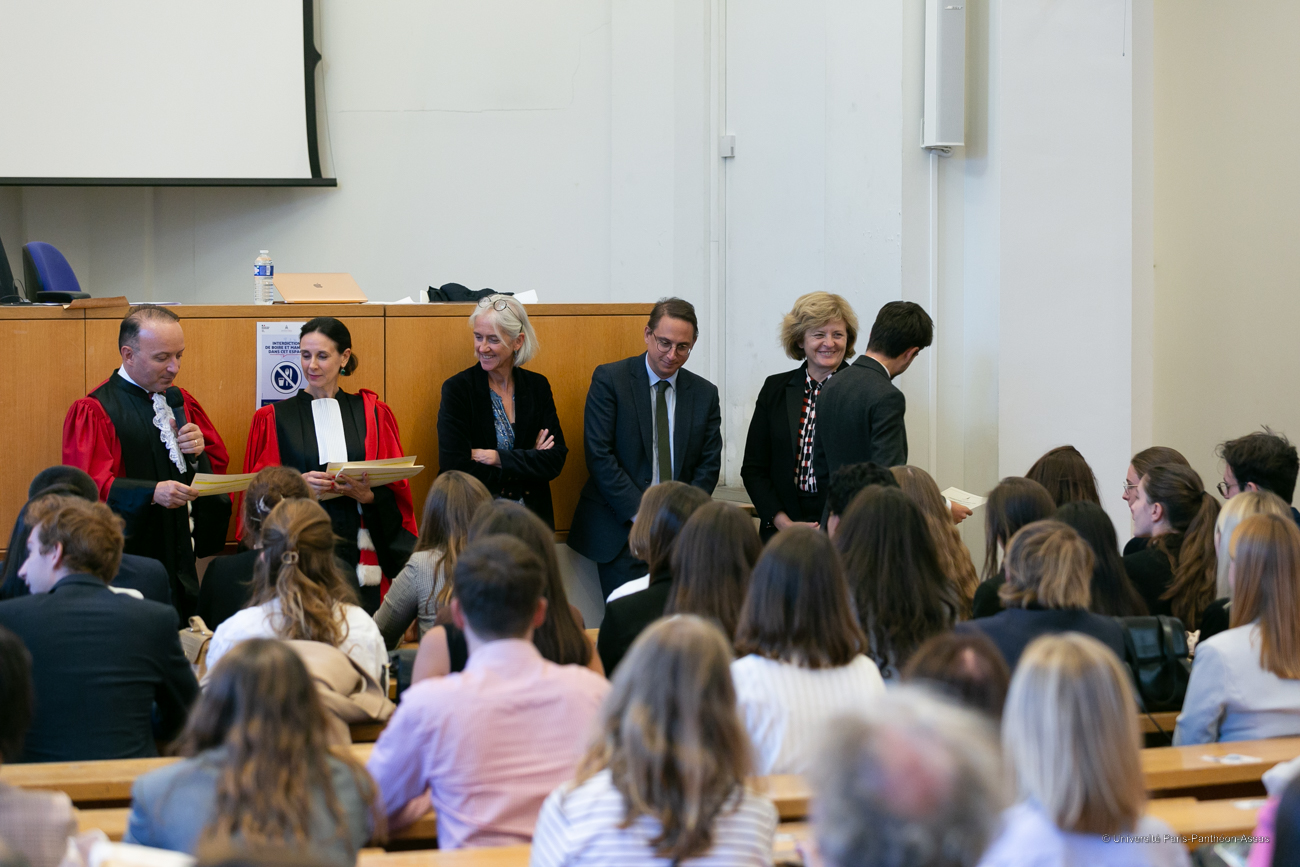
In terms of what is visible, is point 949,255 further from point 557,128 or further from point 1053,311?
point 557,128

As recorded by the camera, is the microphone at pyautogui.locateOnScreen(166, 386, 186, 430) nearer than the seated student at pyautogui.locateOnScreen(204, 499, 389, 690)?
No

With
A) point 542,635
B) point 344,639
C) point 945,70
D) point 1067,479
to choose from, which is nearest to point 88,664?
point 344,639

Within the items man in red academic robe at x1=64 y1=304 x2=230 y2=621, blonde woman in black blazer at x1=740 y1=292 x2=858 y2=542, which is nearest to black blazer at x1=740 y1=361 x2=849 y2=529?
blonde woman in black blazer at x1=740 y1=292 x2=858 y2=542

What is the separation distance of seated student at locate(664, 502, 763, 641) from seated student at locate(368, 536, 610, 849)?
67 cm

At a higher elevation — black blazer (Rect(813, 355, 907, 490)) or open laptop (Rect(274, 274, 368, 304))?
open laptop (Rect(274, 274, 368, 304))

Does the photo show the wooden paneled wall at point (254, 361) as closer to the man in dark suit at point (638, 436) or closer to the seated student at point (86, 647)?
the man in dark suit at point (638, 436)

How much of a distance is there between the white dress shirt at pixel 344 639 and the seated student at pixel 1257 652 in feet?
6.61

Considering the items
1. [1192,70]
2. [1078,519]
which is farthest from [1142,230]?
[1078,519]

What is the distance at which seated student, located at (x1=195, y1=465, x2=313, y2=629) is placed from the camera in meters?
3.58

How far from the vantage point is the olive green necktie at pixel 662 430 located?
5223 mm

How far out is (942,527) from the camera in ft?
12.1

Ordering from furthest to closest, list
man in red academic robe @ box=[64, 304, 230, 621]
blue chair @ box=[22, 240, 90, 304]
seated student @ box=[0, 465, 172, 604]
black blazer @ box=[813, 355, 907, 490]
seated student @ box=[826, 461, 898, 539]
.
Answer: blue chair @ box=[22, 240, 90, 304] → black blazer @ box=[813, 355, 907, 490] → man in red academic robe @ box=[64, 304, 230, 621] → seated student @ box=[826, 461, 898, 539] → seated student @ box=[0, 465, 172, 604]

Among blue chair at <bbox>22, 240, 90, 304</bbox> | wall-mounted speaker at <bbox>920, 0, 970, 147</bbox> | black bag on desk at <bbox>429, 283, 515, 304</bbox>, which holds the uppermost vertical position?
wall-mounted speaker at <bbox>920, 0, 970, 147</bbox>

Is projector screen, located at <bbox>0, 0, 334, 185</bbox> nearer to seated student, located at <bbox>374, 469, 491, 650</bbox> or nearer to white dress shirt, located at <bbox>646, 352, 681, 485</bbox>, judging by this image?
white dress shirt, located at <bbox>646, 352, 681, 485</bbox>
